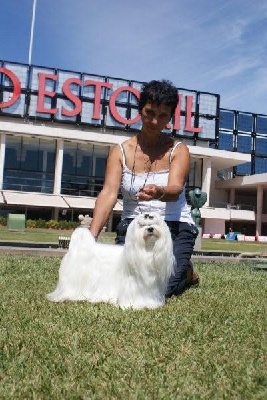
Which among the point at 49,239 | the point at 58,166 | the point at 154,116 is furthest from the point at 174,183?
the point at 58,166

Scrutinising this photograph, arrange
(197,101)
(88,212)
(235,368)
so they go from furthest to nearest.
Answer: (197,101), (88,212), (235,368)

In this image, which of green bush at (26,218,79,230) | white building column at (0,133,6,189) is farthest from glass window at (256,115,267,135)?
green bush at (26,218,79,230)

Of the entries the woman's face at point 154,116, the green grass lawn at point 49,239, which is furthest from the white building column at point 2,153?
the woman's face at point 154,116

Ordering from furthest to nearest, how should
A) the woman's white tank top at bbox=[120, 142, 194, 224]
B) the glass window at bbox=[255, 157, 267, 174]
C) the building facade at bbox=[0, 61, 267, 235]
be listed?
1. the glass window at bbox=[255, 157, 267, 174]
2. the building facade at bbox=[0, 61, 267, 235]
3. the woman's white tank top at bbox=[120, 142, 194, 224]

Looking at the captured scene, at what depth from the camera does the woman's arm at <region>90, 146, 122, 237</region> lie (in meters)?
5.02

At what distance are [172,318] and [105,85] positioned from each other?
50565 mm

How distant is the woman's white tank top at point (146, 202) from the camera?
5.30 meters

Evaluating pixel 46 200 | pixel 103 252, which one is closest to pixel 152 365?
pixel 103 252

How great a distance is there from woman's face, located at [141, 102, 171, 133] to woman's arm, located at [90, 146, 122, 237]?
0.42 m

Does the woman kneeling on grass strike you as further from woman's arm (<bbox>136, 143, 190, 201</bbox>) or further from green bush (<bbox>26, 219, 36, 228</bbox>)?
green bush (<bbox>26, 219, 36, 228</bbox>)

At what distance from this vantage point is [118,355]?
3084 mm

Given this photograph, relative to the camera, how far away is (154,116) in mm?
5219

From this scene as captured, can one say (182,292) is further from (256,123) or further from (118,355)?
(256,123)

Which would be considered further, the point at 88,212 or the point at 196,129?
the point at 196,129
